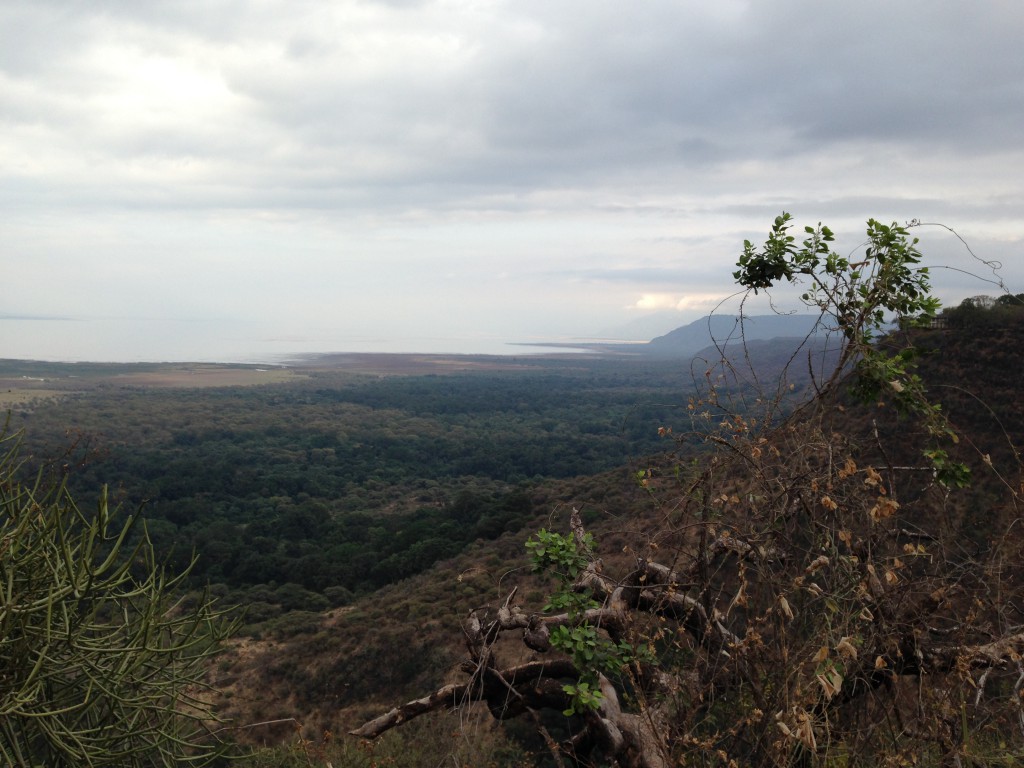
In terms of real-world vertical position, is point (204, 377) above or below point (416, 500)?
above

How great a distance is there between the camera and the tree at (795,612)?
296cm

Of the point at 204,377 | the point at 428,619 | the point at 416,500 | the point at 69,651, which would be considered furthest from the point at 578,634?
the point at 204,377

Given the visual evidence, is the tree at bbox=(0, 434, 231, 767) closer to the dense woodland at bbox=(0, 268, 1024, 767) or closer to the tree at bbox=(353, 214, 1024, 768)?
the dense woodland at bbox=(0, 268, 1024, 767)

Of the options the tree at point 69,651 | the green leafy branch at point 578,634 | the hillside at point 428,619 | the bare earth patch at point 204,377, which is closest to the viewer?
the tree at point 69,651

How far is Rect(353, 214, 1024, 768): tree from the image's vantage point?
2959 millimetres

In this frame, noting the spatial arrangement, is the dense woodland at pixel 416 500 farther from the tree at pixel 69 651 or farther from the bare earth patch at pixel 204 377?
the bare earth patch at pixel 204 377

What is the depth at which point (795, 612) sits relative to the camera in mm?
3332

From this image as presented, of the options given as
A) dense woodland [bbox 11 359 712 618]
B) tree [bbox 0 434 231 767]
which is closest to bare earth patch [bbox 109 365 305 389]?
dense woodland [bbox 11 359 712 618]

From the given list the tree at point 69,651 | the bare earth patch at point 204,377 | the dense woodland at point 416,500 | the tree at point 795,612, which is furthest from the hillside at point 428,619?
the bare earth patch at point 204,377

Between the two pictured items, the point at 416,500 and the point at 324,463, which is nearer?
the point at 416,500

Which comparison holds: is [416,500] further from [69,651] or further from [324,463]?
[69,651]

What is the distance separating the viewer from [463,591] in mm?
17109

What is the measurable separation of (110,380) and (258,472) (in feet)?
286

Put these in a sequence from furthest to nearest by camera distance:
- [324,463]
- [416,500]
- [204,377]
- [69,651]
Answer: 1. [204,377]
2. [324,463]
3. [416,500]
4. [69,651]
